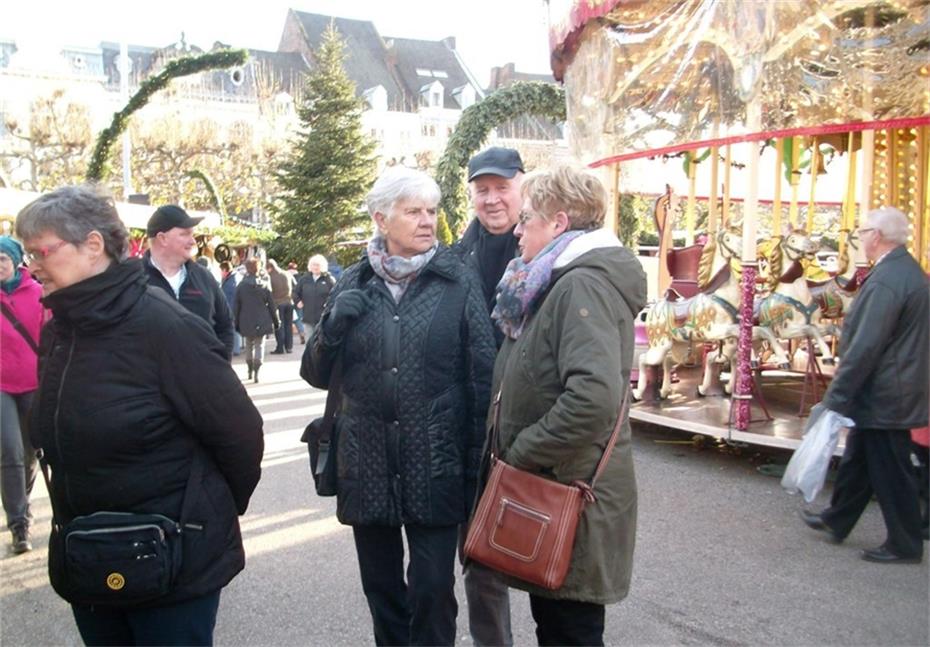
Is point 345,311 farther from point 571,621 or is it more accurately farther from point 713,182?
point 713,182

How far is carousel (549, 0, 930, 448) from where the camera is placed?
658 cm

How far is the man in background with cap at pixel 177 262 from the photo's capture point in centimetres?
506

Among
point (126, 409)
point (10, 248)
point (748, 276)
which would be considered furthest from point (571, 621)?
point (748, 276)

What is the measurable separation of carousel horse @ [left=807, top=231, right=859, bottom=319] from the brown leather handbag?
604 centimetres

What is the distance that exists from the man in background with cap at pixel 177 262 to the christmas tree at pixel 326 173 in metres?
23.1

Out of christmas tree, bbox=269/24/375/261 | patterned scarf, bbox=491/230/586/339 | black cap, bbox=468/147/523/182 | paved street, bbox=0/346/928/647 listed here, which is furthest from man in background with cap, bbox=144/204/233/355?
christmas tree, bbox=269/24/375/261

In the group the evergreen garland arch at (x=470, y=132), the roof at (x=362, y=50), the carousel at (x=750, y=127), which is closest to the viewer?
the carousel at (x=750, y=127)

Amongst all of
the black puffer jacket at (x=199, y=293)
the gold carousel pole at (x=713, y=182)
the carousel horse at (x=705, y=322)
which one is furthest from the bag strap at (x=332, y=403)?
the gold carousel pole at (x=713, y=182)

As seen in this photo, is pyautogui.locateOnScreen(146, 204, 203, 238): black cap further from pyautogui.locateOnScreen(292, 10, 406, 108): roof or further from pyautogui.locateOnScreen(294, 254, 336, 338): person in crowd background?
pyautogui.locateOnScreen(292, 10, 406, 108): roof

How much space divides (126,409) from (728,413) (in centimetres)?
606

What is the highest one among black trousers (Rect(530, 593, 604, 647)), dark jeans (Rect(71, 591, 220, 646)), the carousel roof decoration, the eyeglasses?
the carousel roof decoration

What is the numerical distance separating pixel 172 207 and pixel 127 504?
336 centimetres

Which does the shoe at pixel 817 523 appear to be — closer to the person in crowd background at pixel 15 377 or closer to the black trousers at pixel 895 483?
the black trousers at pixel 895 483

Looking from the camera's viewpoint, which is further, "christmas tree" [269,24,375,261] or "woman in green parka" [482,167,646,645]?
"christmas tree" [269,24,375,261]
